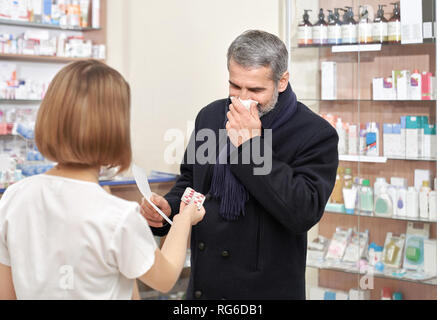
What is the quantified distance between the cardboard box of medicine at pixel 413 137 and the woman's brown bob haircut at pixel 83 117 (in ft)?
8.22

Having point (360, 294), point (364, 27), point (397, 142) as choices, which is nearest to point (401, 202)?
point (397, 142)

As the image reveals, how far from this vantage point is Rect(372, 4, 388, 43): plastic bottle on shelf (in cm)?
319

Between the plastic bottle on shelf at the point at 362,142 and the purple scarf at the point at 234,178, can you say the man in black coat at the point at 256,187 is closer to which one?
the purple scarf at the point at 234,178

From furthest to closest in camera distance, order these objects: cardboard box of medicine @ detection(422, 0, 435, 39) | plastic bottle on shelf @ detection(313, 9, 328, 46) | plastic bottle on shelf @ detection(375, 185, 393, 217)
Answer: plastic bottle on shelf @ detection(313, 9, 328, 46) → plastic bottle on shelf @ detection(375, 185, 393, 217) → cardboard box of medicine @ detection(422, 0, 435, 39)

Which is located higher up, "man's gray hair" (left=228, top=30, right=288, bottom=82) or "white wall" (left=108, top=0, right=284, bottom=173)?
"white wall" (left=108, top=0, right=284, bottom=173)

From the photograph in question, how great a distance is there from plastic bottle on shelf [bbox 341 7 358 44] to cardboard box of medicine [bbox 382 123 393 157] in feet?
2.00

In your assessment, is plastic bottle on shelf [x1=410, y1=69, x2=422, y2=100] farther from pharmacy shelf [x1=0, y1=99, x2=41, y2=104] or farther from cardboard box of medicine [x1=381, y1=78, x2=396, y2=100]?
pharmacy shelf [x1=0, y1=99, x2=41, y2=104]

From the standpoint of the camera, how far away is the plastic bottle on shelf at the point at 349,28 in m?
3.30

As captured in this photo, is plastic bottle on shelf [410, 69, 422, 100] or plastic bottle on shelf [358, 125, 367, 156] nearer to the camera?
plastic bottle on shelf [410, 69, 422, 100]

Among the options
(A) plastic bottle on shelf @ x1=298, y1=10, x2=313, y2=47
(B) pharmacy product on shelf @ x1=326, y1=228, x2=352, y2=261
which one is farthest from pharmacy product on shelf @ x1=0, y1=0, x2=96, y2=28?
(B) pharmacy product on shelf @ x1=326, y1=228, x2=352, y2=261

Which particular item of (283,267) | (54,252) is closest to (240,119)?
(283,267)

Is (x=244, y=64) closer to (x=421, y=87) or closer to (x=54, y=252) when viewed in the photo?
(x=54, y=252)

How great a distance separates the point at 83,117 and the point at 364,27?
2.64 meters

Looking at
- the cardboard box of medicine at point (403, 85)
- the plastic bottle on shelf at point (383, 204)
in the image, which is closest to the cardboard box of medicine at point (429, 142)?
the cardboard box of medicine at point (403, 85)
